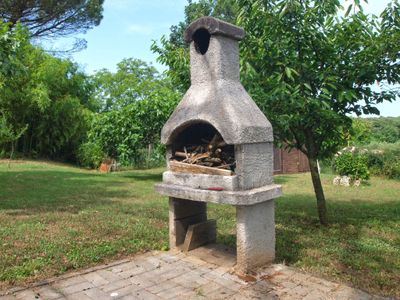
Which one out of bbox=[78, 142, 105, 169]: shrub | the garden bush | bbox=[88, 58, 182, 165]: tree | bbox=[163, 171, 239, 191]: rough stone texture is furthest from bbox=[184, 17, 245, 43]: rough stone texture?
bbox=[78, 142, 105, 169]: shrub

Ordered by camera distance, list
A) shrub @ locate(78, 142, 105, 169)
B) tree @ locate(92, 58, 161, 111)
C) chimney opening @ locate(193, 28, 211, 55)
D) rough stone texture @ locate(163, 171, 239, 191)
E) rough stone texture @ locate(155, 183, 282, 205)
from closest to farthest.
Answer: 1. rough stone texture @ locate(155, 183, 282, 205)
2. rough stone texture @ locate(163, 171, 239, 191)
3. chimney opening @ locate(193, 28, 211, 55)
4. shrub @ locate(78, 142, 105, 169)
5. tree @ locate(92, 58, 161, 111)

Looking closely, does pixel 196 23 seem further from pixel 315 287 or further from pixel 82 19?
pixel 82 19

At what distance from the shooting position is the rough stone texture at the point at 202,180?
13.8 feet

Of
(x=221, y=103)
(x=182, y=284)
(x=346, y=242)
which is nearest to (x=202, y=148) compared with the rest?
(x=221, y=103)

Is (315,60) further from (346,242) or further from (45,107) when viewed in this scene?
(45,107)

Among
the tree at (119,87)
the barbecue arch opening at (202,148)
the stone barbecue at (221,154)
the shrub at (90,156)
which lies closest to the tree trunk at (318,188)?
the stone barbecue at (221,154)

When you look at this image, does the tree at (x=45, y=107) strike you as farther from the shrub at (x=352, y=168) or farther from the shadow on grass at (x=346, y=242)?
the shadow on grass at (x=346, y=242)

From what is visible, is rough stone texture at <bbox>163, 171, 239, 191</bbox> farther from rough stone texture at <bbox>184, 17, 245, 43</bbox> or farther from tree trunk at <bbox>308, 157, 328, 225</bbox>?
tree trunk at <bbox>308, 157, 328, 225</bbox>

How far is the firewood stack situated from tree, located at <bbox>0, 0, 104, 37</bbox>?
59.8 ft

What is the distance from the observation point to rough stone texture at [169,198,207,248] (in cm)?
510

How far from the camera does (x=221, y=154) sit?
463 centimetres

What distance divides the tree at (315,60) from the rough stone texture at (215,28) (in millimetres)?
1015

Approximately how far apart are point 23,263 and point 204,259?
2.23 m

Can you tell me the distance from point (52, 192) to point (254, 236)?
7.34m
